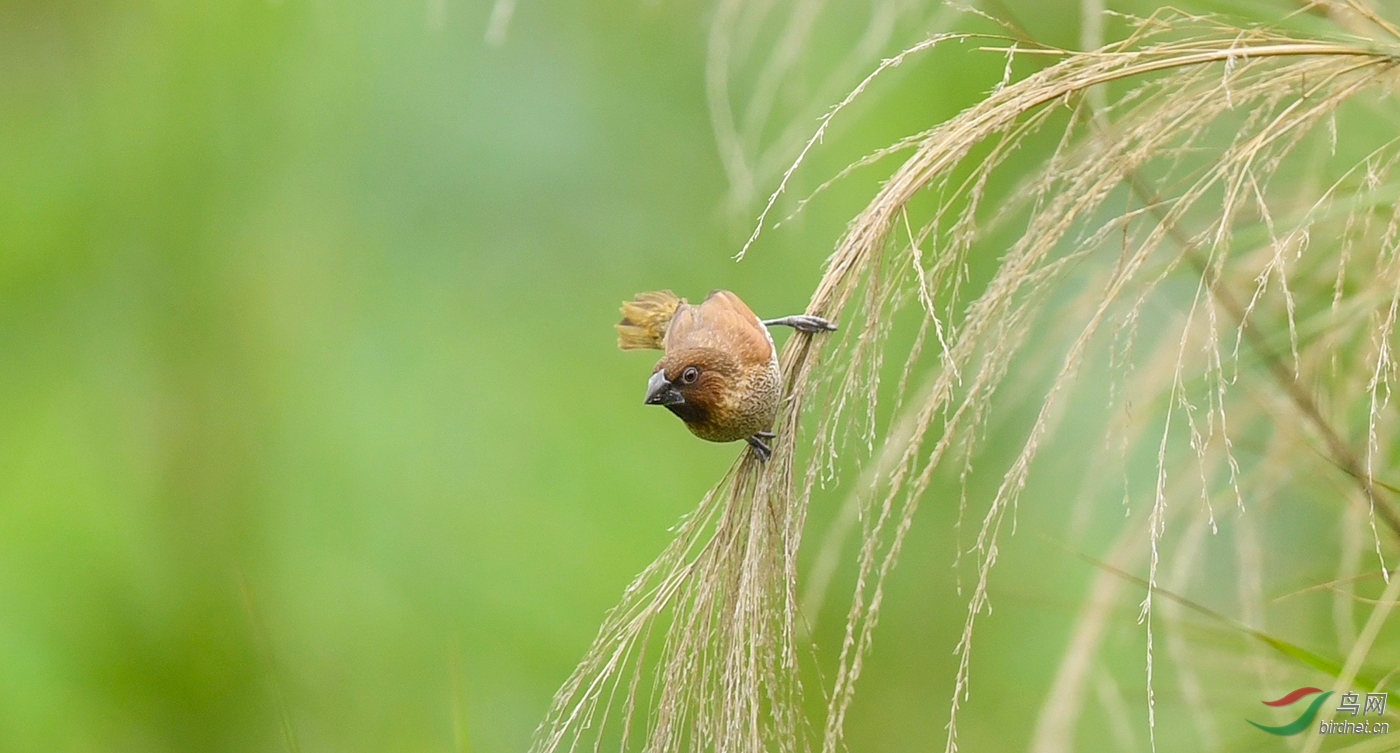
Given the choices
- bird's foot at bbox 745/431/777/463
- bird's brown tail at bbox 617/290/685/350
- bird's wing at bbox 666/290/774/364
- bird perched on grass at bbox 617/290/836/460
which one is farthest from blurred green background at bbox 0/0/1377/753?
bird's foot at bbox 745/431/777/463

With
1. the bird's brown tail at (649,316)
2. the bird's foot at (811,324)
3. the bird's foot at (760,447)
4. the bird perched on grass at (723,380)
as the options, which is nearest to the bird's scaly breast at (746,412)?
the bird perched on grass at (723,380)

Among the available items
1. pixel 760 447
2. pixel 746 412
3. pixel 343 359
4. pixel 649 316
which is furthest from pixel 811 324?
pixel 343 359

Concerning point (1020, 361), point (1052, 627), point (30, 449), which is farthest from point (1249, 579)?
point (30, 449)

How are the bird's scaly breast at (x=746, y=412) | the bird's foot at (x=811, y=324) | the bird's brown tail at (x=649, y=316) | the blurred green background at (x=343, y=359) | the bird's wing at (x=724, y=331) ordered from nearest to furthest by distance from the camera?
the bird's foot at (x=811, y=324) < the bird's scaly breast at (x=746, y=412) < the bird's wing at (x=724, y=331) < the bird's brown tail at (x=649, y=316) < the blurred green background at (x=343, y=359)

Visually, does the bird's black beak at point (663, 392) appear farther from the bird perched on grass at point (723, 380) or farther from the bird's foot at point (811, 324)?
the bird's foot at point (811, 324)

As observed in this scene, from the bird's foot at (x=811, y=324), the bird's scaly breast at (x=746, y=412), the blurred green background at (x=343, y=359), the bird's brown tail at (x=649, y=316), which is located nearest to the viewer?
the bird's foot at (x=811, y=324)

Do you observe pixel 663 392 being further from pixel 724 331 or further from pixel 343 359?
pixel 343 359

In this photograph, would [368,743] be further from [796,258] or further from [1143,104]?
[1143,104]
